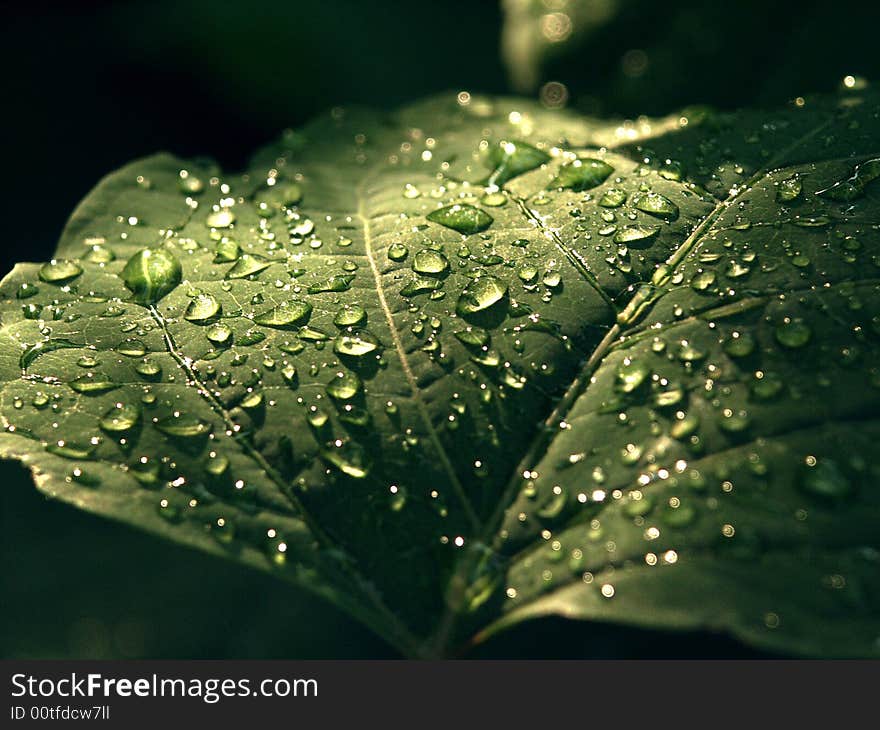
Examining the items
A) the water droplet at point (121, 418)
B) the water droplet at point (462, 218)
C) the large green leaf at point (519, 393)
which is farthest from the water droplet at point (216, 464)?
the water droplet at point (462, 218)

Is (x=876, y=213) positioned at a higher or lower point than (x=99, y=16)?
lower

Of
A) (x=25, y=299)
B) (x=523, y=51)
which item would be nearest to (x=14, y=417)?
(x=25, y=299)

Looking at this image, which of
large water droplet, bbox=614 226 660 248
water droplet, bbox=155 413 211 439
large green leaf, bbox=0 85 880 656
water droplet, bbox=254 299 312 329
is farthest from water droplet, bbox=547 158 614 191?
water droplet, bbox=155 413 211 439

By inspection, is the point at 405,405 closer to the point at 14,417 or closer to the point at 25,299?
the point at 14,417

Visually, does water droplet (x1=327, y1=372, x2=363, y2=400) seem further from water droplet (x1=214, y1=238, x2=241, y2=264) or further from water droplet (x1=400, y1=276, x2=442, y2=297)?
water droplet (x1=214, y1=238, x2=241, y2=264)

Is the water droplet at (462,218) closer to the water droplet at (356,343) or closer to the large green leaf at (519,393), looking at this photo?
the large green leaf at (519,393)

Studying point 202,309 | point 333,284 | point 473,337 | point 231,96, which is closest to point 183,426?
point 202,309
